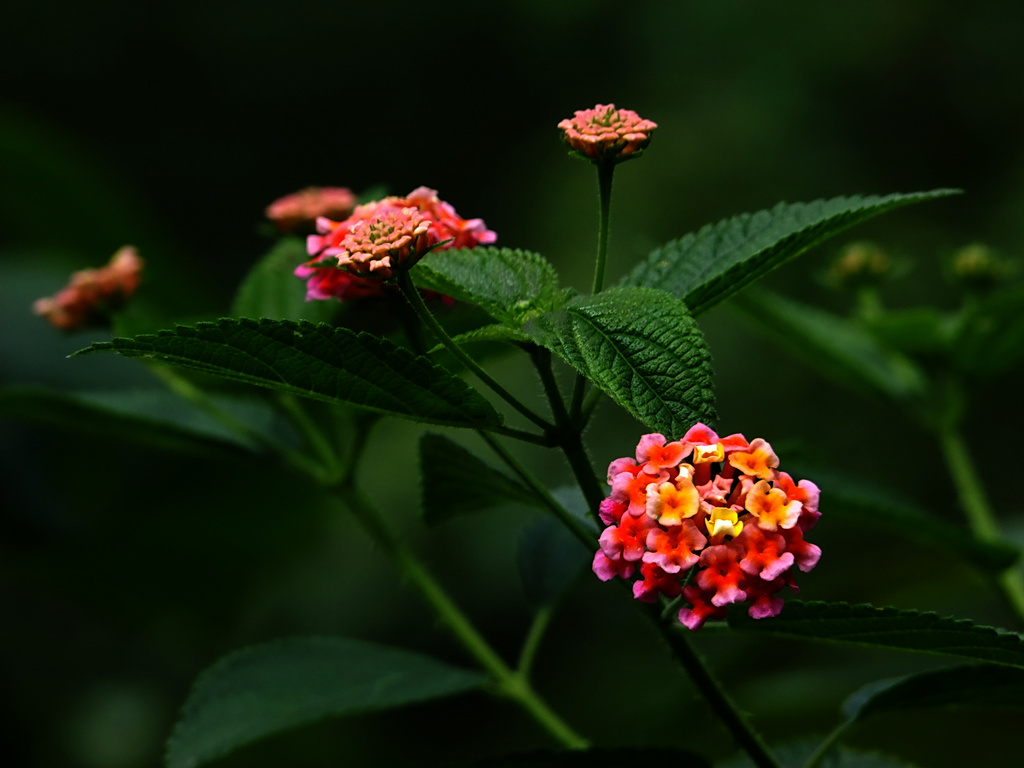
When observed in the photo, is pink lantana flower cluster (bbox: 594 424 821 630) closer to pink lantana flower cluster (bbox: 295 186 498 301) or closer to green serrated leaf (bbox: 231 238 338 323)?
pink lantana flower cluster (bbox: 295 186 498 301)

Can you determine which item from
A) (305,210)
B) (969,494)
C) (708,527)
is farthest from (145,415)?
(969,494)

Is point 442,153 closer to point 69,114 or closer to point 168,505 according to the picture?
point 69,114

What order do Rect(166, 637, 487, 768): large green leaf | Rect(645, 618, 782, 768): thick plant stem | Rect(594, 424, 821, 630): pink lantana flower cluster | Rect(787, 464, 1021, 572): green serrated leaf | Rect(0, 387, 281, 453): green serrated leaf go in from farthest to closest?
Rect(0, 387, 281, 453): green serrated leaf, Rect(787, 464, 1021, 572): green serrated leaf, Rect(166, 637, 487, 768): large green leaf, Rect(645, 618, 782, 768): thick plant stem, Rect(594, 424, 821, 630): pink lantana flower cluster

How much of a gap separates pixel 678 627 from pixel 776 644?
0.59 metres

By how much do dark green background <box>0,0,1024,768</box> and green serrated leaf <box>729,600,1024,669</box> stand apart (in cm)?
26

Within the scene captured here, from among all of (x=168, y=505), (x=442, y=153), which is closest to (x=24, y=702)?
(x=168, y=505)

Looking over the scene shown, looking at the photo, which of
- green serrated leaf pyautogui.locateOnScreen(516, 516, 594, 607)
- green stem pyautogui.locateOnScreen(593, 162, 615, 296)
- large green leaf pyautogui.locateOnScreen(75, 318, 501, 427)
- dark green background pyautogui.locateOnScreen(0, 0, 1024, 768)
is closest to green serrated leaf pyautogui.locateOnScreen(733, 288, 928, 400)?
dark green background pyautogui.locateOnScreen(0, 0, 1024, 768)

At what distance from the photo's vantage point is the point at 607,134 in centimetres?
56

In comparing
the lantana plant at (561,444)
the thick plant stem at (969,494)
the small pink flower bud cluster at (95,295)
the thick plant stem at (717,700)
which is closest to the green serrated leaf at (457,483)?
the lantana plant at (561,444)

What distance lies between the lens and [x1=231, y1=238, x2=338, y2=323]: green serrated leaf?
0.88 metres

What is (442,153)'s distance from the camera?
5.34 meters

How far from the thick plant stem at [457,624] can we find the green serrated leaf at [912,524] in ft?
0.81

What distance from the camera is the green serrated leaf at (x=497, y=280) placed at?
21.6 inches

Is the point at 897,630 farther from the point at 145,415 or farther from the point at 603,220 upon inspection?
the point at 145,415
